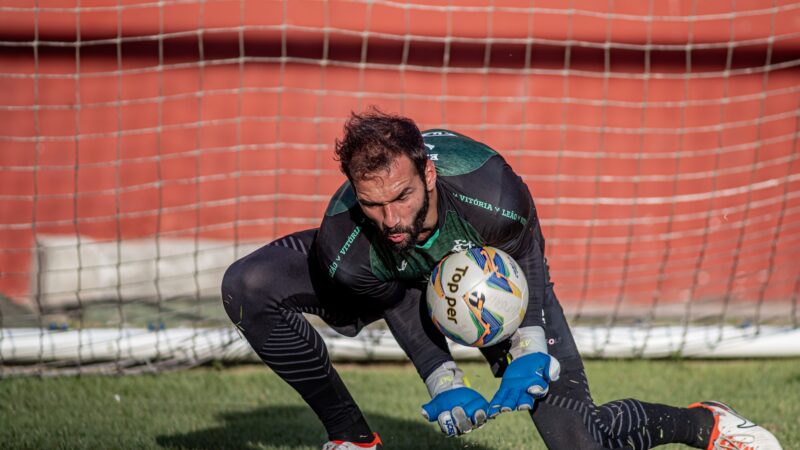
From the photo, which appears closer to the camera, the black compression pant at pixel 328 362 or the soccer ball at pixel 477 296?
the soccer ball at pixel 477 296

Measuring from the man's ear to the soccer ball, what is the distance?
288 millimetres

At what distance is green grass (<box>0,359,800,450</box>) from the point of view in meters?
5.11

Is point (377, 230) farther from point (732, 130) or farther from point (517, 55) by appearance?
point (732, 130)

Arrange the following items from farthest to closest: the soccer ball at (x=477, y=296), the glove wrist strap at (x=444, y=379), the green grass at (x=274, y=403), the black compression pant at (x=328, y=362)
A: 1. the green grass at (x=274, y=403)
2. the black compression pant at (x=328, y=362)
3. the glove wrist strap at (x=444, y=379)
4. the soccer ball at (x=477, y=296)

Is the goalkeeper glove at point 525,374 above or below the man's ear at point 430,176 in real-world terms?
below

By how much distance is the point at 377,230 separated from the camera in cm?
379

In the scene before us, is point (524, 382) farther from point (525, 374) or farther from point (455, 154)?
point (455, 154)

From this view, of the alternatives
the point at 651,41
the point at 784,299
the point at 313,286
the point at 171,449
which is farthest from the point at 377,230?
the point at 784,299

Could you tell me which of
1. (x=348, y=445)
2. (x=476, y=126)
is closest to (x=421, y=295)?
(x=348, y=445)

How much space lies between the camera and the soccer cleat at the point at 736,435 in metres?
4.09

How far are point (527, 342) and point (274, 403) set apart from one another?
8.52ft

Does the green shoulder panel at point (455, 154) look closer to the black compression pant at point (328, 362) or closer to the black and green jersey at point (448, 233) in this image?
the black and green jersey at point (448, 233)

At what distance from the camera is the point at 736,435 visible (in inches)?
162

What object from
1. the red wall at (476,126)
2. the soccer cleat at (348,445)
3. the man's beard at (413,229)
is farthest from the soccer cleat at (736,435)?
the red wall at (476,126)
